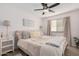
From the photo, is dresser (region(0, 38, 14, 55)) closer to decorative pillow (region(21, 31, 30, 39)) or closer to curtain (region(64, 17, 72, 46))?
decorative pillow (region(21, 31, 30, 39))

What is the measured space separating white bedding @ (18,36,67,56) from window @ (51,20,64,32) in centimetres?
18

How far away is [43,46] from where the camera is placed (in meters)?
1.46

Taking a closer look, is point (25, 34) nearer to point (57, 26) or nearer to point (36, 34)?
point (36, 34)

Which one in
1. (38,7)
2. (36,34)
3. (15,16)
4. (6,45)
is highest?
(38,7)

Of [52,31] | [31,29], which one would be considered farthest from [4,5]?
[52,31]

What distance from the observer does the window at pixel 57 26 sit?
5.33 feet

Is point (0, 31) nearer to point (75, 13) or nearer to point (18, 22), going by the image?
point (18, 22)

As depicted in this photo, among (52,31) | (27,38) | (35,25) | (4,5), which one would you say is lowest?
(27,38)

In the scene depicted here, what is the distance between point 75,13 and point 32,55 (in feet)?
4.20

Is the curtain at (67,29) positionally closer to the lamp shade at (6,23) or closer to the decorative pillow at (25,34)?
the decorative pillow at (25,34)

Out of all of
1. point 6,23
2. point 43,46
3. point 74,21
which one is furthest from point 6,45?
point 74,21

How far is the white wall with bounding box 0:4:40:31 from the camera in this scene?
1.57 m

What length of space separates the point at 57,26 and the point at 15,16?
3.26 feet

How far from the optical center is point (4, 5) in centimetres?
151
